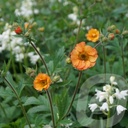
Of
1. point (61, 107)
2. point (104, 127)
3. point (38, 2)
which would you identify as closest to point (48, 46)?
point (104, 127)

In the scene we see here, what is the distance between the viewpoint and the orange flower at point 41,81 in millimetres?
→ 1740

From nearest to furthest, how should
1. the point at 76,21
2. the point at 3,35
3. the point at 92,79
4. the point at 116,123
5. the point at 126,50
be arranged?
the point at 116,123 → the point at 92,79 → the point at 3,35 → the point at 126,50 → the point at 76,21

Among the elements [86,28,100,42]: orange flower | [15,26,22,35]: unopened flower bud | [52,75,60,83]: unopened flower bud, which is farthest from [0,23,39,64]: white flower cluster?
[52,75,60,83]: unopened flower bud

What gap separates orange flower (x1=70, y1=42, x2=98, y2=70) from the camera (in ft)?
5.80

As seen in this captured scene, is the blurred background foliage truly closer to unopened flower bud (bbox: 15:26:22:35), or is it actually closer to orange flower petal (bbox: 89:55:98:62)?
unopened flower bud (bbox: 15:26:22:35)

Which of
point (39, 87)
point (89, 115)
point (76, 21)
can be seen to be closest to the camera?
point (39, 87)

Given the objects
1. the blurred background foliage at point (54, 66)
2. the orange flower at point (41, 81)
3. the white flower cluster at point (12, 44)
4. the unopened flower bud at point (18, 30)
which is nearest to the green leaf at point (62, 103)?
the blurred background foliage at point (54, 66)

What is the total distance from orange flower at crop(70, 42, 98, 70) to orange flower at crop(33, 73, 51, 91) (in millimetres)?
154

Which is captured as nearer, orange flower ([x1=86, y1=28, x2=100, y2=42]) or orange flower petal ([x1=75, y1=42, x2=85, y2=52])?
orange flower petal ([x1=75, y1=42, x2=85, y2=52])

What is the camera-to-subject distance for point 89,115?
94.2 inches

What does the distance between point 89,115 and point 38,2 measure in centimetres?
285

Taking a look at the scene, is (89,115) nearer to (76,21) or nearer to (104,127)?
(104,127)

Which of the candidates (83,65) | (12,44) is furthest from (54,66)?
(12,44)

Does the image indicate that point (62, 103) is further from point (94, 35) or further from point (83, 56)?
point (94, 35)
